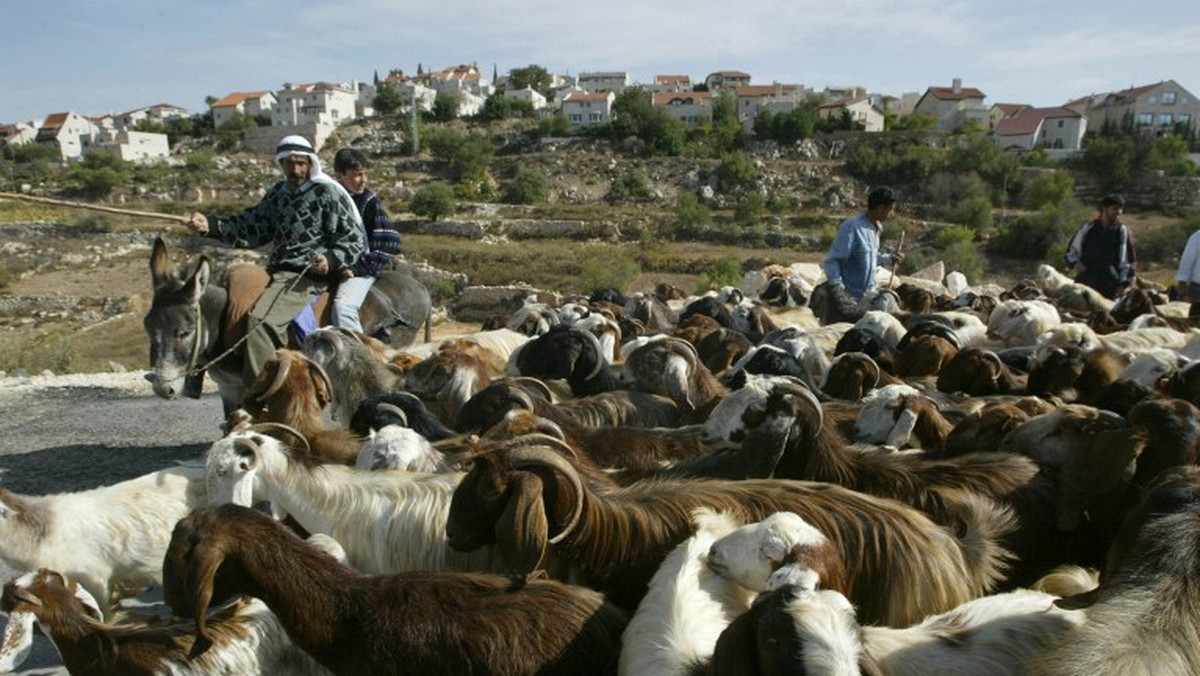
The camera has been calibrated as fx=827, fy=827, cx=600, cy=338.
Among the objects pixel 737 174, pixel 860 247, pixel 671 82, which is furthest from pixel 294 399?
pixel 671 82

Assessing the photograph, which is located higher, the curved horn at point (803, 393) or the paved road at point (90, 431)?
the curved horn at point (803, 393)

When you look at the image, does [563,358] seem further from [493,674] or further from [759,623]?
[759,623]

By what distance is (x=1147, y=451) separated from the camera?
Result: 3855mm

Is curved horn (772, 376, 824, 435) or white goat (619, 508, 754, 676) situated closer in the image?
white goat (619, 508, 754, 676)

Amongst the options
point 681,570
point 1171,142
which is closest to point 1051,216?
point 1171,142

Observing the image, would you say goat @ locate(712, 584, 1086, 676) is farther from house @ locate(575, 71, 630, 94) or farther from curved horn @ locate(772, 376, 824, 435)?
house @ locate(575, 71, 630, 94)

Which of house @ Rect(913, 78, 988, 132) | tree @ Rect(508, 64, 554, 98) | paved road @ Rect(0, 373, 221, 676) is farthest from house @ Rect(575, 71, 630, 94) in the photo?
paved road @ Rect(0, 373, 221, 676)

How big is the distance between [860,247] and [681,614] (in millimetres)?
7426

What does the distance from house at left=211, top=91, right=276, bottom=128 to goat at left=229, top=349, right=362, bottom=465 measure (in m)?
120

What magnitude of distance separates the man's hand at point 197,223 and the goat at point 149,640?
3.99m

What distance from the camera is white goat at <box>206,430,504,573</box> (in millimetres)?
4023

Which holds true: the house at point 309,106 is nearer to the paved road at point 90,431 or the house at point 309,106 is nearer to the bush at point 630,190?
the bush at point 630,190

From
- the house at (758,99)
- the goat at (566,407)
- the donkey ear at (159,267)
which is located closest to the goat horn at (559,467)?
the goat at (566,407)

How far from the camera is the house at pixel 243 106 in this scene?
11538cm
